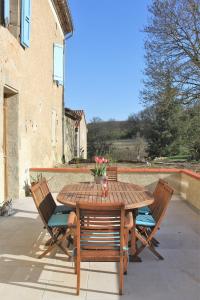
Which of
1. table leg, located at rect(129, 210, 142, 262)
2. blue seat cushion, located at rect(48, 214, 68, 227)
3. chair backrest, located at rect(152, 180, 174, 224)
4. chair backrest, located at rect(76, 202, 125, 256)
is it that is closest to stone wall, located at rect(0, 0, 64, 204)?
blue seat cushion, located at rect(48, 214, 68, 227)

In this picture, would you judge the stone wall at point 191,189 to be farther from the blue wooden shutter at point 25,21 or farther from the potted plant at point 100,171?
the blue wooden shutter at point 25,21

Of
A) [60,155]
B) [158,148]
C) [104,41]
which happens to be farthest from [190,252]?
[158,148]

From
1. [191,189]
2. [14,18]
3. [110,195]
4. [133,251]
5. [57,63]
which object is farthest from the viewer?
[57,63]

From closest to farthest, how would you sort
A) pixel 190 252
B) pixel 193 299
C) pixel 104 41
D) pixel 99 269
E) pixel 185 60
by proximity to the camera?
pixel 193 299 < pixel 99 269 < pixel 190 252 < pixel 185 60 < pixel 104 41

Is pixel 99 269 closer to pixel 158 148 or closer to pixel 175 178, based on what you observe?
pixel 175 178

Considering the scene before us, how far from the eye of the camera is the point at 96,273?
11.7ft

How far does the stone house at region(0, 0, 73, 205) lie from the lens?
656 cm

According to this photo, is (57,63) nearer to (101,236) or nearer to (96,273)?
(96,273)

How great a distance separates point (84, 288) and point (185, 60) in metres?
11.2

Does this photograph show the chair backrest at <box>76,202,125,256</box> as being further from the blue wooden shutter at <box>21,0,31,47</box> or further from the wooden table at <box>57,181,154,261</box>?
the blue wooden shutter at <box>21,0,31,47</box>

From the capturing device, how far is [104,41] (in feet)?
51.3

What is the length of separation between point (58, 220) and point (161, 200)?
133cm

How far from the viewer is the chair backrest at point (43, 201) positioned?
3.89m

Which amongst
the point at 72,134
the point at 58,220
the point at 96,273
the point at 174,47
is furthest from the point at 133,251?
the point at 72,134
